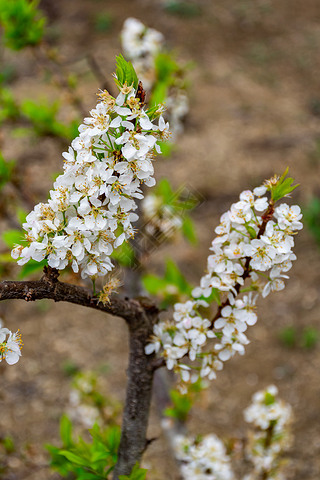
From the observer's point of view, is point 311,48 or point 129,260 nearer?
point 129,260

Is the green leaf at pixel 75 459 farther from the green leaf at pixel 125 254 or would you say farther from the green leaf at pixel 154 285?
the green leaf at pixel 154 285

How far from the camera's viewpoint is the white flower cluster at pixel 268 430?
233 centimetres

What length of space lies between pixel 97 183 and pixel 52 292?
315 millimetres

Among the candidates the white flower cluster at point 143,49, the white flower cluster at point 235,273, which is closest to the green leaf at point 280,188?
the white flower cluster at point 235,273

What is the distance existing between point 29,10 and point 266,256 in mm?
1939

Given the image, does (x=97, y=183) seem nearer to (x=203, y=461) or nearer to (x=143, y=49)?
(x=203, y=461)

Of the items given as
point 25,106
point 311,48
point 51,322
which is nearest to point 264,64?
point 311,48

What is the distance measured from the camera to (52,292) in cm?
125

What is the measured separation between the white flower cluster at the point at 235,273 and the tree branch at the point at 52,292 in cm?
20

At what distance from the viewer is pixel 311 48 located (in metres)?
8.59

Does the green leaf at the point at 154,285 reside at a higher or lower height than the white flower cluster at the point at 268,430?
higher

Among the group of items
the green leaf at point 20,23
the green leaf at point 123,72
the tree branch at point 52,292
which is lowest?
the tree branch at point 52,292

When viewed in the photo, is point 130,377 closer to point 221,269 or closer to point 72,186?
point 221,269

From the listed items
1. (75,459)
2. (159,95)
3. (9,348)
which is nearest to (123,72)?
(9,348)
